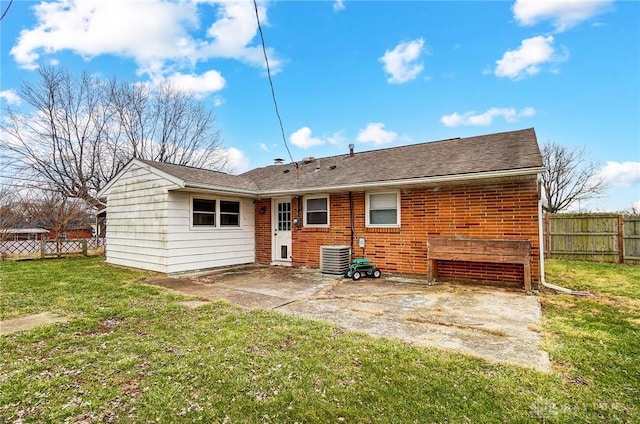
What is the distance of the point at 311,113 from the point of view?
14531 mm

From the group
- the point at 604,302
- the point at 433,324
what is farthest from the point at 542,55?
the point at 433,324

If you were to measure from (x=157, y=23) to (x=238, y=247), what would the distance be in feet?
22.2

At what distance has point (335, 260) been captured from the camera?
27.0ft

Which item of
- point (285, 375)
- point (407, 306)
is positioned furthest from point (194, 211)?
point (285, 375)

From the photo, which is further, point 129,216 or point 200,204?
point 129,216

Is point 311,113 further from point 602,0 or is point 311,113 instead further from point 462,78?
point 602,0

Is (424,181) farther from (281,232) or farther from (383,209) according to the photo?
(281,232)

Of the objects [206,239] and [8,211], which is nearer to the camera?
[206,239]

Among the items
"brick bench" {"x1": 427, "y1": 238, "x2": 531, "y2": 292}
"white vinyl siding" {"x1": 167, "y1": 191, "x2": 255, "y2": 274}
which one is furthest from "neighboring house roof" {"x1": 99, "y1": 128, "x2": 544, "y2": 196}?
"brick bench" {"x1": 427, "y1": 238, "x2": 531, "y2": 292}

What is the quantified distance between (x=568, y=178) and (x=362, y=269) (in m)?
20.3

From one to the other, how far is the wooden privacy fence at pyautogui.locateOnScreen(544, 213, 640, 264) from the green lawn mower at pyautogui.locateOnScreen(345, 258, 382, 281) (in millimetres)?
7915

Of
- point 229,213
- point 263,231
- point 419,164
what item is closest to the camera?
point 419,164

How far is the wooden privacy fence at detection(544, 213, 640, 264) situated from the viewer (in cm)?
1033

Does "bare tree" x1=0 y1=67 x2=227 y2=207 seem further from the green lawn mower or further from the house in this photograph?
the green lawn mower
